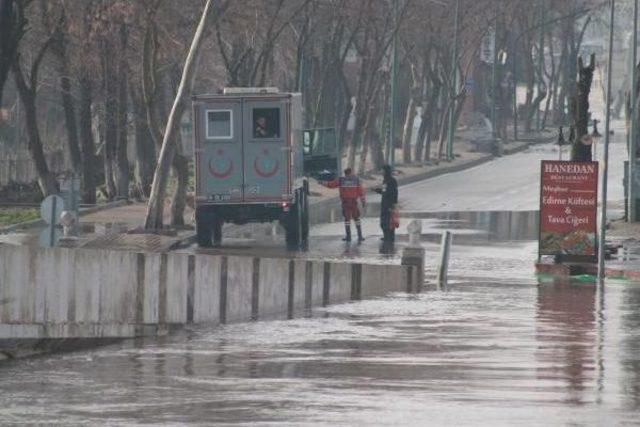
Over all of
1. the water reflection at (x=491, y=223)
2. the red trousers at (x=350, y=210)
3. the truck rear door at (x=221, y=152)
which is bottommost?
the water reflection at (x=491, y=223)

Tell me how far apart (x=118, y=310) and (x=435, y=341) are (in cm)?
347

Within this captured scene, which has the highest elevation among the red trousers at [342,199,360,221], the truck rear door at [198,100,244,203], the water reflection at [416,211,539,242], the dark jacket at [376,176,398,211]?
the truck rear door at [198,100,244,203]

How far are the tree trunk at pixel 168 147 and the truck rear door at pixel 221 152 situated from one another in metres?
3.67

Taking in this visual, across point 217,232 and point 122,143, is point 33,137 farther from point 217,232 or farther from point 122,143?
point 217,232

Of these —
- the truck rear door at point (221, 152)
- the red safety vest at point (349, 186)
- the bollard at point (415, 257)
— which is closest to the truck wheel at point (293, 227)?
the truck rear door at point (221, 152)

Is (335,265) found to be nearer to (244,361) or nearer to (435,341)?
(435,341)

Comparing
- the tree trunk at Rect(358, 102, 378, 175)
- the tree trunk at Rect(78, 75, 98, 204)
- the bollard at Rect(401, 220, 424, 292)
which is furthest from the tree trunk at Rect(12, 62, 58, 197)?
the tree trunk at Rect(358, 102, 378, 175)

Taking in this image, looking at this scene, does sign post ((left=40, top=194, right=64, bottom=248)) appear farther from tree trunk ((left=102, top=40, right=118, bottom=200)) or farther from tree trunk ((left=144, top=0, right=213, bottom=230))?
tree trunk ((left=102, top=40, right=118, bottom=200))

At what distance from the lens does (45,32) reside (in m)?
53.9

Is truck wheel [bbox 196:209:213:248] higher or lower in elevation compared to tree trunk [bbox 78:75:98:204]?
lower

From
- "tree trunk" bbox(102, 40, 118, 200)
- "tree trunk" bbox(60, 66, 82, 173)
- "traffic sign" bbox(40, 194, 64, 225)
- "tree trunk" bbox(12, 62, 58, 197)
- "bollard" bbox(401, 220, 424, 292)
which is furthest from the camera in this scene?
"tree trunk" bbox(102, 40, 118, 200)

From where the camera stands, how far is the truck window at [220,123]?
139 feet

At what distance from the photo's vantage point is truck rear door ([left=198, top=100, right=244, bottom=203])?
1673 inches

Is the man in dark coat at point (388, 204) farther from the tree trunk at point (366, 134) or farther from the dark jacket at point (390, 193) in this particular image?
the tree trunk at point (366, 134)
